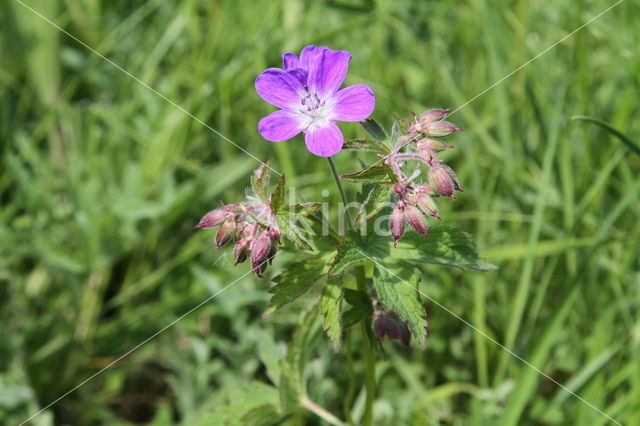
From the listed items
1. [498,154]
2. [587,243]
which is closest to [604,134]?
[498,154]

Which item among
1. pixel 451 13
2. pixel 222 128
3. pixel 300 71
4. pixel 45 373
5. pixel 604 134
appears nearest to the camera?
pixel 300 71

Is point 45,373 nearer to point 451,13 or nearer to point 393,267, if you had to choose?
point 393,267

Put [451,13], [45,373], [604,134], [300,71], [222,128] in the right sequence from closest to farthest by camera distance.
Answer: [300,71], [45,373], [604,134], [222,128], [451,13]

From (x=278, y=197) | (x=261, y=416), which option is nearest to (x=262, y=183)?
(x=278, y=197)

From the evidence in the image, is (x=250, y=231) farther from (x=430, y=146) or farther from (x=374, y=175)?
(x=430, y=146)

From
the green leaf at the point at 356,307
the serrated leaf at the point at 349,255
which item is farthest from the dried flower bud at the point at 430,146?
the green leaf at the point at 356,307

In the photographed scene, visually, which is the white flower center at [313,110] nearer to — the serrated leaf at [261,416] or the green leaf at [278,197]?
the green leaf at [278,197]

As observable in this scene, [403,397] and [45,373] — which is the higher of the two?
[45,373]

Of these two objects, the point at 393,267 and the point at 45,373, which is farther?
the point at 45,373
